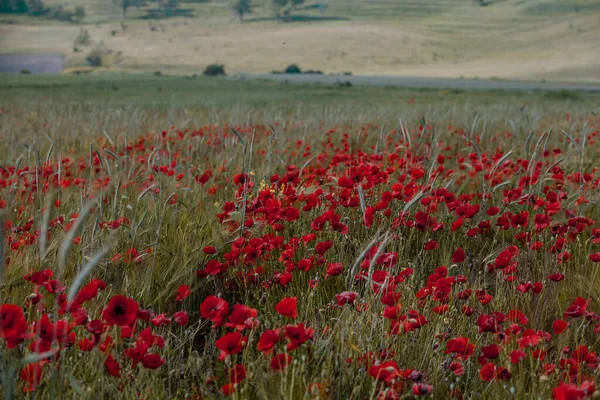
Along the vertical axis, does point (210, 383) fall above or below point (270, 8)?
below

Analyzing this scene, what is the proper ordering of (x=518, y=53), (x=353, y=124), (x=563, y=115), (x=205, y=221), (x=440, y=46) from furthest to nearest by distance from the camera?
1. (x=440, y=46)
2. (x=518, y=53)
3. (x=563, y=115)
4. (x=353, y=124)
5. (x=205, y=221)

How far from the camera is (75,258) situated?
2.77 m

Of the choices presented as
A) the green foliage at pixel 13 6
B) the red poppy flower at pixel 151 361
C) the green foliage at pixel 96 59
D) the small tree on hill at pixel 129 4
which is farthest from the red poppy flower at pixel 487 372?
the small tree on hill at pixel 129 4

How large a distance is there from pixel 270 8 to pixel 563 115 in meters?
116

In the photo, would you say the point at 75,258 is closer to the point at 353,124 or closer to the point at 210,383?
the point at 210,383

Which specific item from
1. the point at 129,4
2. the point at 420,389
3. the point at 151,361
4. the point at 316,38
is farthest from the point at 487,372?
the point at 129,4

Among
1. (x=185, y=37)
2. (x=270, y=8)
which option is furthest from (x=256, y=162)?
(x=270, y=8)

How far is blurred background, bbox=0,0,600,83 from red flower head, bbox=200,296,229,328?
138 ft

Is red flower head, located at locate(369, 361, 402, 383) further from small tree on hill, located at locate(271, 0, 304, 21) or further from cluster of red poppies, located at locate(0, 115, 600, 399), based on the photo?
small tree on hill, located at locate(271, 0, 304, 21)

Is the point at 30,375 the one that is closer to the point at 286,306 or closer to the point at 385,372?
the point at 286,306

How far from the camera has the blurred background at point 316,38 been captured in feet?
197

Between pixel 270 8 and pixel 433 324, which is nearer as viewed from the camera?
pixel 433 324

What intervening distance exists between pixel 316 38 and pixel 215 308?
82.3 m

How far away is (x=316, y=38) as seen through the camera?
267ft
